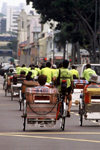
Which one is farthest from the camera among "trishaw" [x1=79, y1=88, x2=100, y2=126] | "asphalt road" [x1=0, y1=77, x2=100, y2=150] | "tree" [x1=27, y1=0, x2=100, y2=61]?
"tree" [x1=27, y1=0, x2=100, y2=61]

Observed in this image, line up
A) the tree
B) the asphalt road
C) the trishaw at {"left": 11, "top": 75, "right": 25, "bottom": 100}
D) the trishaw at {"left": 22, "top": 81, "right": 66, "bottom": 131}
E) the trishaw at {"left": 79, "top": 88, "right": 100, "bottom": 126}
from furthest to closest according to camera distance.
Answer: the tree < the trishaw at {"left": 11, "top": 75, "right": 25, "bottom": 100} < the trishaw at {"left": 79, "top": 88, "right": 100, "bottom": 126} < the trishaw at {"left": 22, "top": 81, "right": 66, "bottom": 131} < the asphalt road

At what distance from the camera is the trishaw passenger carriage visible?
1828 cm

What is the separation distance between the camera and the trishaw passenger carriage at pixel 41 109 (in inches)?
720

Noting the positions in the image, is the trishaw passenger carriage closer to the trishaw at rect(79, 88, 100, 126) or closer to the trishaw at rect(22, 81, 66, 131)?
the trishaw at rect(22, 81, 66, 131)

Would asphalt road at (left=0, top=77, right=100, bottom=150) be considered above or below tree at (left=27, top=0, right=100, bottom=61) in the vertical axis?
below

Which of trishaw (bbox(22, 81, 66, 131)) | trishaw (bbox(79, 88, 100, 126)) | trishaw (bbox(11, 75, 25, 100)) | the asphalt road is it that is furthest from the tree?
trishaw (bbox(22, 81, 66, 131))

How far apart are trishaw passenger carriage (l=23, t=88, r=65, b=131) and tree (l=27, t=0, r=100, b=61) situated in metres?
42.4

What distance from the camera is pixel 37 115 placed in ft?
60.2

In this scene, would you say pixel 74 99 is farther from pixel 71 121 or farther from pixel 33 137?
pixel 33 137

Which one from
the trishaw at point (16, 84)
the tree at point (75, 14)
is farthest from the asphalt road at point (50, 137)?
the tree at point (75, 14)

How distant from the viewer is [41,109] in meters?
18.4

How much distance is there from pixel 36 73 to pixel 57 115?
19.9 metres

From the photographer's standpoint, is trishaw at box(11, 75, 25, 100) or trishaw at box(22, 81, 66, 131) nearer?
trishaw at box(22, 81, 66, 131)

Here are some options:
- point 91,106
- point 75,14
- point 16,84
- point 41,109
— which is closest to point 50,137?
point 41,109
